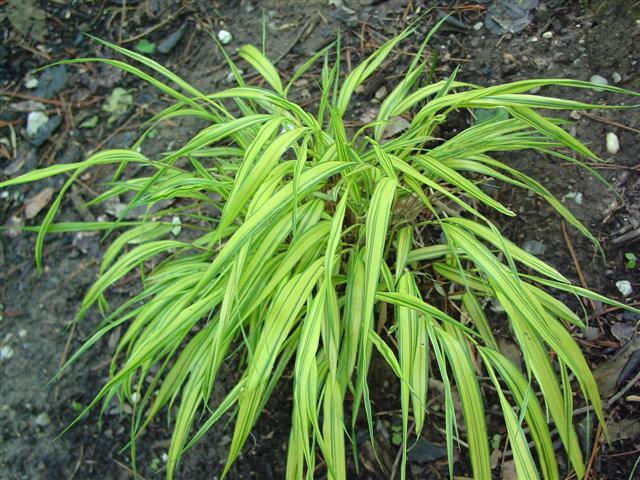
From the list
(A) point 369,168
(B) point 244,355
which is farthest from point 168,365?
(A) point 369,168

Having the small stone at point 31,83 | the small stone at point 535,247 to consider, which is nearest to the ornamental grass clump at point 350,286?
the small stone at point 535,247

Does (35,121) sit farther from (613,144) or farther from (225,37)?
(613,144)

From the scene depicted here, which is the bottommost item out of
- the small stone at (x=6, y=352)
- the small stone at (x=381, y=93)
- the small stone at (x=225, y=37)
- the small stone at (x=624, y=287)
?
the small stone at (x=6, y=352)

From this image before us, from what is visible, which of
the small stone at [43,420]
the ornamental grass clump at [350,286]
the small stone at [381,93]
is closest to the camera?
the ornamental grass clump at [350,286]

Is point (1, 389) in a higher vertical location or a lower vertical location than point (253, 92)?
lower

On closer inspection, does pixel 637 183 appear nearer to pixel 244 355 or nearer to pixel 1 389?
pixel 244 355

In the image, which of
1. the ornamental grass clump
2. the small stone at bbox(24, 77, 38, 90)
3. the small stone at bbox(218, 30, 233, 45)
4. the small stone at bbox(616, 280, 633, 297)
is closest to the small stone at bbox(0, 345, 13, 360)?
the ornamental grass clump

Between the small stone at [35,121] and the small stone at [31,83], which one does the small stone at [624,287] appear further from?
the small stone at [31,83]
